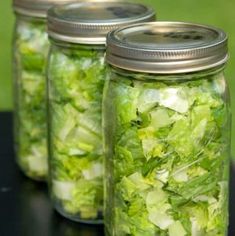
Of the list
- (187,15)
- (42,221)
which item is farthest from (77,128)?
(187,15)

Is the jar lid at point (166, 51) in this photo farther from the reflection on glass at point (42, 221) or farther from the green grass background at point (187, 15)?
the green grass background at point (187, 15)

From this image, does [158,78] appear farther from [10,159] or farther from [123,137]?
[10,159]

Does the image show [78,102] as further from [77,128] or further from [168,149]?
[168,149]

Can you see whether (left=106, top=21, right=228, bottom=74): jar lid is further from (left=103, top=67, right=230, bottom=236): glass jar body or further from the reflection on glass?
the reflection on glass

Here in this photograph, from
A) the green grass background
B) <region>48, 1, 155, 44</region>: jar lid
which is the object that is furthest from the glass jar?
the green grass background

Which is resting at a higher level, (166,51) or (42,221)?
(166,51)

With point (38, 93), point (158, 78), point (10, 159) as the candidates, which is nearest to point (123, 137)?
point (158, 78)
